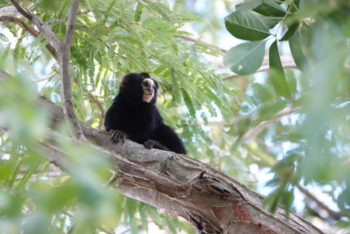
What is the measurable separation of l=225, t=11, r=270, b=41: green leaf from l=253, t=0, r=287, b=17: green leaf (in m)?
0.15

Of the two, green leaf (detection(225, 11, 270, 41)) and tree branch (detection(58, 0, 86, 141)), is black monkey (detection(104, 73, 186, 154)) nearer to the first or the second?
tree branch (detection(58, 0, 86, 141))

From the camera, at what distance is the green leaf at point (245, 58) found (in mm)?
2408

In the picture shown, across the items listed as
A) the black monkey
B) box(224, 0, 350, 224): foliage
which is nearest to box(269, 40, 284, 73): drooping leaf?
box(224, 0, 350, 224): foliage

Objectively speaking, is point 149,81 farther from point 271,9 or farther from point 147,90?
point 271,9

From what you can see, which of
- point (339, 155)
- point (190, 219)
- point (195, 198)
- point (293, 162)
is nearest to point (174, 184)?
point (195, 198)

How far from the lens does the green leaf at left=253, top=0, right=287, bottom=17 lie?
251cm

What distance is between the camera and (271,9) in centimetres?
254

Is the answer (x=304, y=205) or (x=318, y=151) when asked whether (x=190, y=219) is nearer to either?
(x=304, y=205)

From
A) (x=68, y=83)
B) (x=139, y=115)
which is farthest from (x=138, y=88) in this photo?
(x=68, y=83)

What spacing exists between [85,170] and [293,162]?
2.43ft

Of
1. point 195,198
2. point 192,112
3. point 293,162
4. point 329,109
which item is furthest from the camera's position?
point 192,112

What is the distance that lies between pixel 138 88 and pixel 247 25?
112 inches

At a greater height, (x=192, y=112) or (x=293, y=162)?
(x=192, y=112)

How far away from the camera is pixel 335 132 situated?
0.94 m
